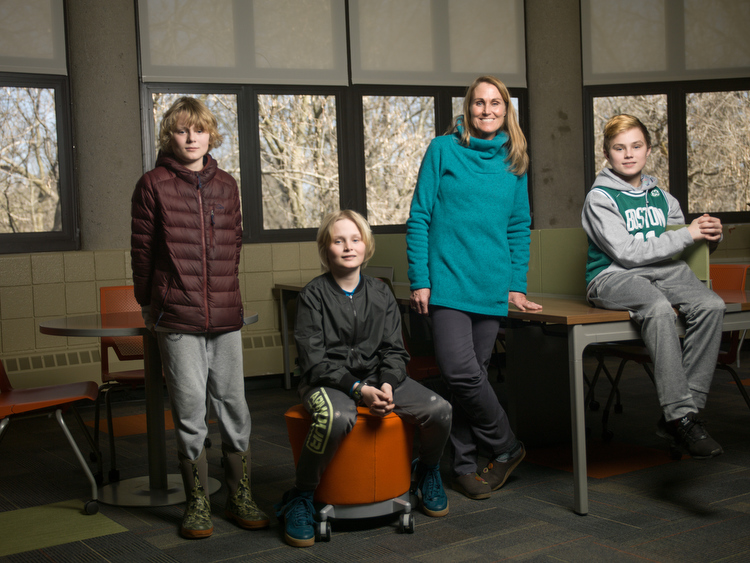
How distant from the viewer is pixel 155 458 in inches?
114

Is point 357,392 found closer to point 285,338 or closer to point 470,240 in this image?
point 470,240

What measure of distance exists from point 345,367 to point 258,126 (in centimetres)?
345

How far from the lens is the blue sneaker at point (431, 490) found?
255 centimetres

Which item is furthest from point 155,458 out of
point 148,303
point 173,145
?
point 173,145

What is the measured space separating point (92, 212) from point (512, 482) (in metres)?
3.46

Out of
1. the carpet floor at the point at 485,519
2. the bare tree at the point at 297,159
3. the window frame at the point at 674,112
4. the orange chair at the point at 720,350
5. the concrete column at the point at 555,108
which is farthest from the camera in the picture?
the window frame at the point at 674,112

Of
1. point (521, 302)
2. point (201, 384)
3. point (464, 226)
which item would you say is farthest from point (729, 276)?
point (201, 384)

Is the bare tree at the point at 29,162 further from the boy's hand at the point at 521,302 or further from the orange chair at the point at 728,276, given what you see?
the orange chair at the point at 728,276

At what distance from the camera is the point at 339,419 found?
225cm

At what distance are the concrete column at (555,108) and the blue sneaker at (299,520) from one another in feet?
13.9

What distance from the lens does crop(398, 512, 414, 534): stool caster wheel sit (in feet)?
7.83

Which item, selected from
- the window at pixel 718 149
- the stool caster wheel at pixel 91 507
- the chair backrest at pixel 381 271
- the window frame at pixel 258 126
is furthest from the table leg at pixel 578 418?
the window at pixel 718 149

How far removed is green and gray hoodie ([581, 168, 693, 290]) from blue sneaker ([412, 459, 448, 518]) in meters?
0.93

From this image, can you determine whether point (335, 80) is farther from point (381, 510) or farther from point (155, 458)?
point (381, 510)
